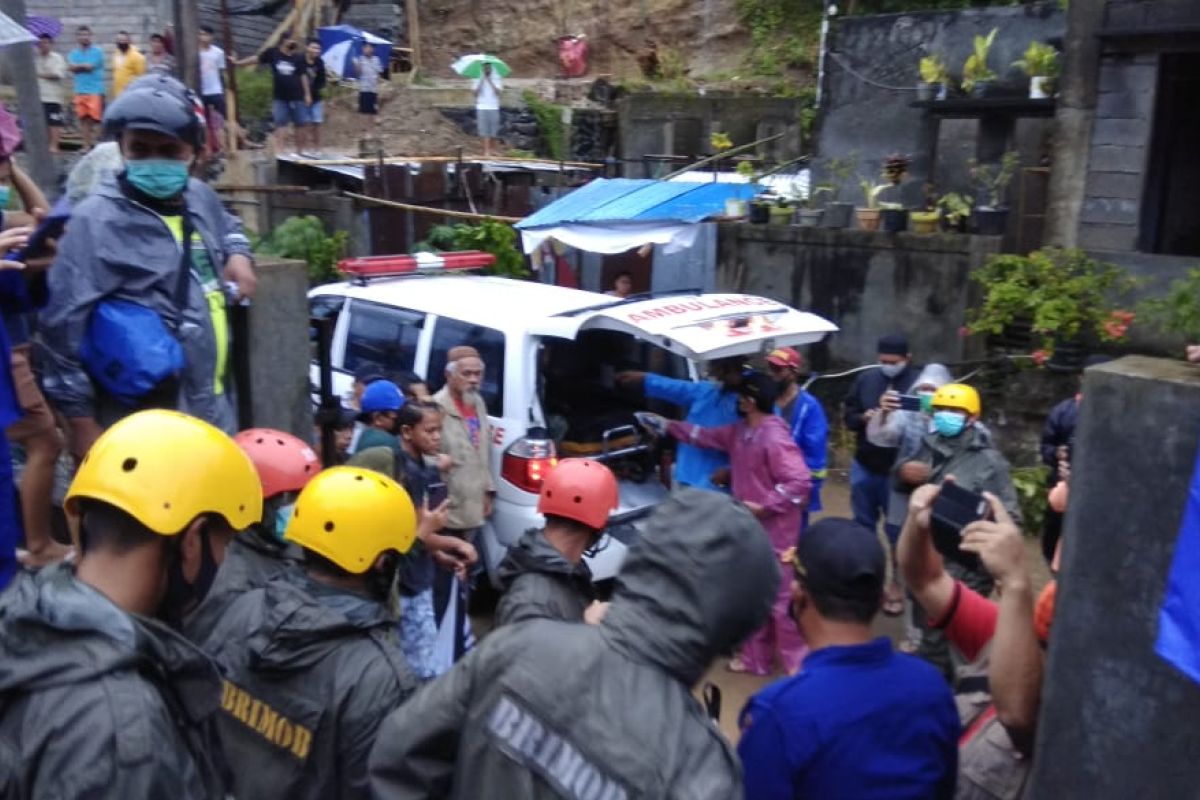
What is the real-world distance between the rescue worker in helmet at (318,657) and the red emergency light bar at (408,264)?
502 cm

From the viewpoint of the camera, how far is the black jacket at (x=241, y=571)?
9.84 ft

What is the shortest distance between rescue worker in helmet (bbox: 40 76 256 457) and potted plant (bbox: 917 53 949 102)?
9.20 m

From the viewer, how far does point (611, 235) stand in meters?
11.6

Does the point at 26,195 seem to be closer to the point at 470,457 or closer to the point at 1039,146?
the point at 470,457

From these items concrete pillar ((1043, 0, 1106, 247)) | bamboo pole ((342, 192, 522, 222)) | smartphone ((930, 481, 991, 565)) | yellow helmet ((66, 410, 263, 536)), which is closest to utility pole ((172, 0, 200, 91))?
bamboo pole ((342, 192, 522, 222))

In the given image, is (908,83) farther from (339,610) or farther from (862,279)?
(339,610)

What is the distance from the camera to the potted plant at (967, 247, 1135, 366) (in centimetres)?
938

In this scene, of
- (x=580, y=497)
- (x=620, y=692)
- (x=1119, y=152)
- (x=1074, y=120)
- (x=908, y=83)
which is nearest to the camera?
(x=620, y=692)

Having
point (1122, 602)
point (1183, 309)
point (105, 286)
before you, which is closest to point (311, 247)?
point (1183, 309)

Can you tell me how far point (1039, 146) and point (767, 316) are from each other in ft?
20.7

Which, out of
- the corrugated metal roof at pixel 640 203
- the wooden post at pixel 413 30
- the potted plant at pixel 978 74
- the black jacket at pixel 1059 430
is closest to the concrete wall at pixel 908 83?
the potted plant at pixel 978 74

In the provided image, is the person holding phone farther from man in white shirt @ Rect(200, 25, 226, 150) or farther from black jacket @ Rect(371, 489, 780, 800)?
man in white shirt @ Rect(200, 25, 226, 150)

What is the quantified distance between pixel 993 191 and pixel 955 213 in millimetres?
443

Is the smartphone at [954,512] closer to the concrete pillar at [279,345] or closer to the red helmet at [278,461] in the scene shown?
the red helmet at [278,461]
